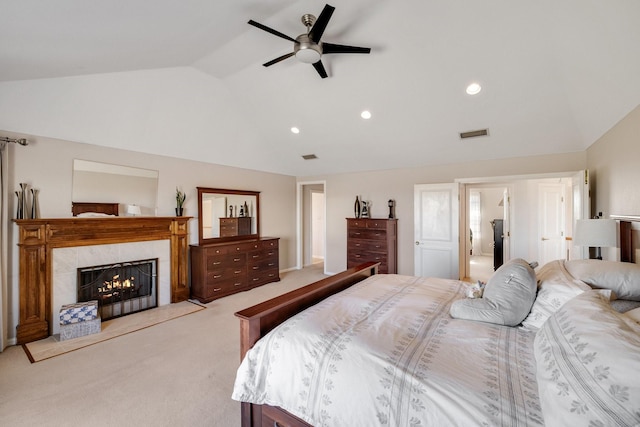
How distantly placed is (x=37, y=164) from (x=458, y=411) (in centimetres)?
453

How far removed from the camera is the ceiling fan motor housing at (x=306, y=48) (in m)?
2.45

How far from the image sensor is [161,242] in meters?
4.13

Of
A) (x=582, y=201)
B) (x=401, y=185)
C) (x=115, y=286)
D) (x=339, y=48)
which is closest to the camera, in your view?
(x=339, y=48)

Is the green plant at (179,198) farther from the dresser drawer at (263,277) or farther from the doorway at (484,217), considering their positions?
the doorway at (484,217)

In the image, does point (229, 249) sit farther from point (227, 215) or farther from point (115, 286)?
point (115, 286)

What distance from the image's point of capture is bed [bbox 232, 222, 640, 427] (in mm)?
864

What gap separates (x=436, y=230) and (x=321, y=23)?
3843 mm

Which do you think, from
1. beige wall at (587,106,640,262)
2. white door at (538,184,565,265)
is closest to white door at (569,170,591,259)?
beige wall at (587,106,640,262)

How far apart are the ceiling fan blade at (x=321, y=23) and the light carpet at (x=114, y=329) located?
379cm

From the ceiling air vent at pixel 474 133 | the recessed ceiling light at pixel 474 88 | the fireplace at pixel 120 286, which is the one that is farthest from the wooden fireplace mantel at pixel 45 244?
the ceiling air vent at pixel 474 133

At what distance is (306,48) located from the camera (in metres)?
2.47

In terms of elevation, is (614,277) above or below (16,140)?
below

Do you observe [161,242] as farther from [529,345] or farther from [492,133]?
[492,133]

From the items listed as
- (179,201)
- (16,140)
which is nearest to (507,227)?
(179,201)
